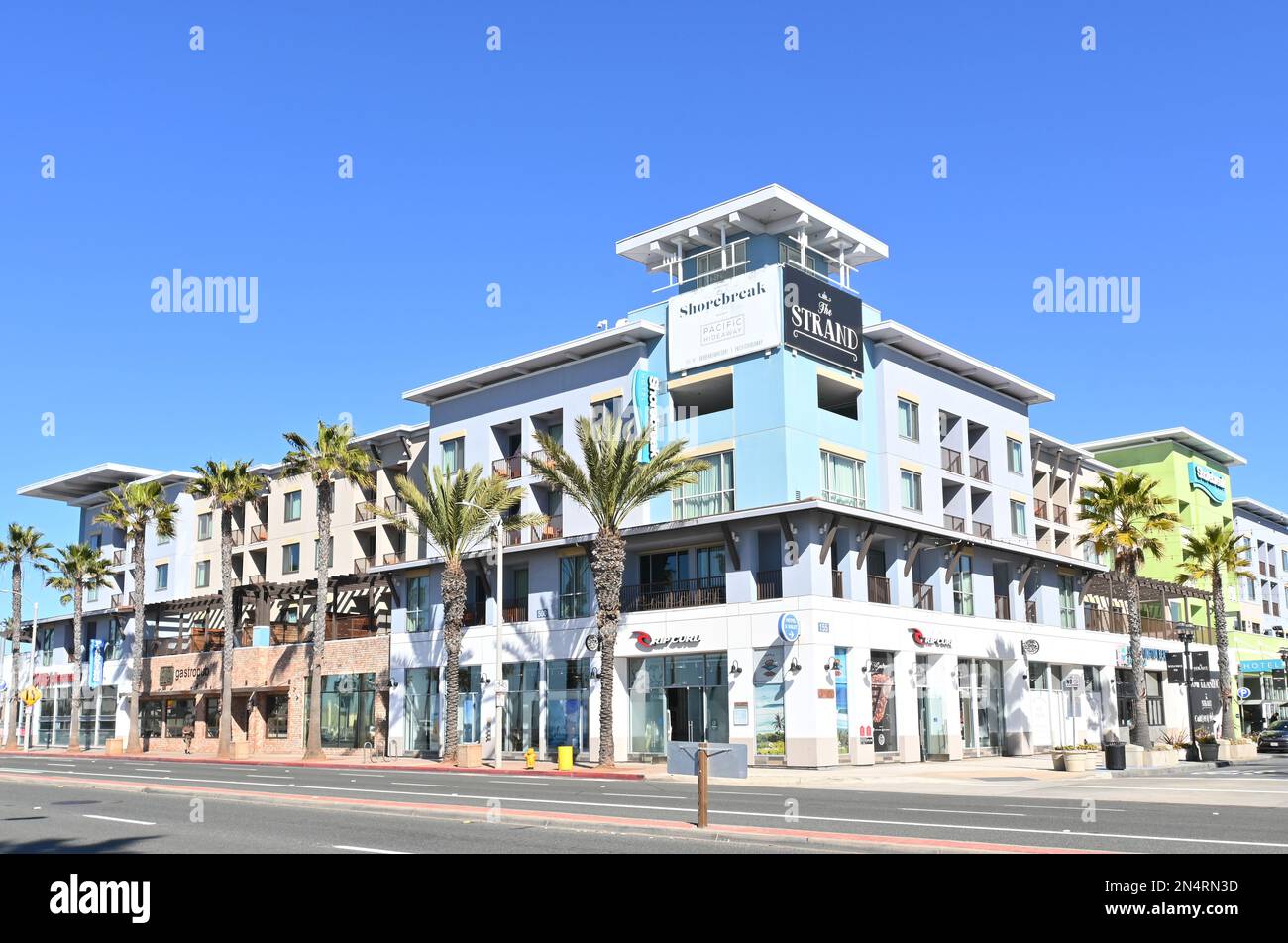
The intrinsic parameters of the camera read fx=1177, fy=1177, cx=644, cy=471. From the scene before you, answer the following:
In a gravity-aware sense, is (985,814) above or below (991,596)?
below

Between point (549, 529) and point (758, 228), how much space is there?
15.3 metres

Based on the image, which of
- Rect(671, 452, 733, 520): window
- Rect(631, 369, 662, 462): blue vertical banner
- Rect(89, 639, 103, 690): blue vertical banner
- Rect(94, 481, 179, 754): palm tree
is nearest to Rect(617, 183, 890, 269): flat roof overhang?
Rect(631, 369, 662, 462): blue vertical banner

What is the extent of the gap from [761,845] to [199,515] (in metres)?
66.7

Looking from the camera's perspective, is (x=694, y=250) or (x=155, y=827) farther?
(x=694, y=250)

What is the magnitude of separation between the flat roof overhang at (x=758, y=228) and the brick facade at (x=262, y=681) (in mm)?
22687

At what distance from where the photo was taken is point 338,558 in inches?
2530

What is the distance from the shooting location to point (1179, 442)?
74.5 metres

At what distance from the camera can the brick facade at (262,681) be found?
56.9m

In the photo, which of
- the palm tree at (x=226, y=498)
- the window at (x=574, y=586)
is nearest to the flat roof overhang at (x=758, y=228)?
the window at (x=574, y=586)

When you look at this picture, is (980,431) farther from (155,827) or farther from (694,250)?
(155,827)

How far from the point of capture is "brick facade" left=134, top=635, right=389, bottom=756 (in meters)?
56.9

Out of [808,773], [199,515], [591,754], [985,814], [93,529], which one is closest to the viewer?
[985,814]

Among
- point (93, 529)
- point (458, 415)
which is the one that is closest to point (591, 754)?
point (458, 415)

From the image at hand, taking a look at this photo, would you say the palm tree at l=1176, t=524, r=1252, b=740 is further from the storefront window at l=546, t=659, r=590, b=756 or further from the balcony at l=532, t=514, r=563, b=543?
the balcony at l=532, t=514, r=563, b=543
